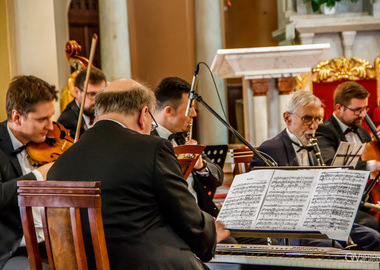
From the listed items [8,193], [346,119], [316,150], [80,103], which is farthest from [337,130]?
[8,193]

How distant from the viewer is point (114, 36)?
755 cm

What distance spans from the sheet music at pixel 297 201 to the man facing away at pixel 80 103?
1812 millimetres

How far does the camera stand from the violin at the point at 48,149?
10.4ft

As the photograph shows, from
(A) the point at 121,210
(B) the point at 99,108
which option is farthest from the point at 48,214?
(B) the point at 99,108

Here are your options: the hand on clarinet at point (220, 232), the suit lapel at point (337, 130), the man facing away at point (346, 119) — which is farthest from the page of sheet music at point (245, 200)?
the suit lapel at point (337, 130)

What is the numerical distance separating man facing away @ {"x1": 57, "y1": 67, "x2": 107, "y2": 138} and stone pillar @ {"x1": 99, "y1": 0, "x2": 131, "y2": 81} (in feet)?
9.25

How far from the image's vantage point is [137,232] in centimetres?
222

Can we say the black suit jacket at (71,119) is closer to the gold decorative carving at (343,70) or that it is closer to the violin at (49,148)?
the violin at (49,148)

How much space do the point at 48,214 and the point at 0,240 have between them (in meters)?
0.92

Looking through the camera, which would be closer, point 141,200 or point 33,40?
point 141,200

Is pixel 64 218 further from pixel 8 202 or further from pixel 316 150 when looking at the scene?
pixel 316 150

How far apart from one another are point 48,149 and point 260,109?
3.18 meters

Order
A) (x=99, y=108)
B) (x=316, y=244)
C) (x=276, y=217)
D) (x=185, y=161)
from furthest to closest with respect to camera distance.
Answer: (x=316, y=244) → (x=185, y=161) → (x=276, y=217) → (x=99, y=108)

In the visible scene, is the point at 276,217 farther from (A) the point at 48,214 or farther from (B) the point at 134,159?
(A) the point at 48,214
